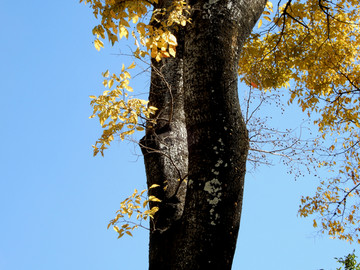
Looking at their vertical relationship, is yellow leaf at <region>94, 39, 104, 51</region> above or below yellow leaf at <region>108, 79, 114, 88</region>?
above

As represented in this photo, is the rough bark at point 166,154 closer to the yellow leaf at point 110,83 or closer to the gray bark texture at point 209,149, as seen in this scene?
the gray bark texture at point 209,149

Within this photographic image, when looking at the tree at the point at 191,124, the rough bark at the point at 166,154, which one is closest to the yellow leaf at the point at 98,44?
the tree at the point at 191,124

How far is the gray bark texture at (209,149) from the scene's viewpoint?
3016 mm

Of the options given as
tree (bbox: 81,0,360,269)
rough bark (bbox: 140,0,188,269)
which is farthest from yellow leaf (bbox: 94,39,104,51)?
rough bark (bbox: 140,0,188,269)

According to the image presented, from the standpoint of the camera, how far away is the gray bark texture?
9.89ft

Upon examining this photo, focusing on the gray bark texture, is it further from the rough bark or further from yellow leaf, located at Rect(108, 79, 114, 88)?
yellow leaf, located at Rect(108, 79, 114, 88)

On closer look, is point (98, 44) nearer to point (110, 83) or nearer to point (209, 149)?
point (110, 83)

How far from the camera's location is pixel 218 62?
341 centimetres

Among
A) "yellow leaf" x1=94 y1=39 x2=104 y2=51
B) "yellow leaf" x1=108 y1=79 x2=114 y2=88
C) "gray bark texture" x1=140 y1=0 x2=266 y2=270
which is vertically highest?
A: "yellow leaf" x1=94 y1=39 x2=104 y2=51

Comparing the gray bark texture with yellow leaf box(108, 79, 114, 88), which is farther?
yellow leaf box(108, 79, 114, 88)

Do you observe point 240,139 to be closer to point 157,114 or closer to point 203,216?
point 203,216

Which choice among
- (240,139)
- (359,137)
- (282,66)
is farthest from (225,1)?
(359,137)

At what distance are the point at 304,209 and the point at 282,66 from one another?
3.57 m

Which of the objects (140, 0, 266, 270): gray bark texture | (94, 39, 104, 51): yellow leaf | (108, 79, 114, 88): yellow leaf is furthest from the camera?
(108, 79, 114, 88): yellow leaf
